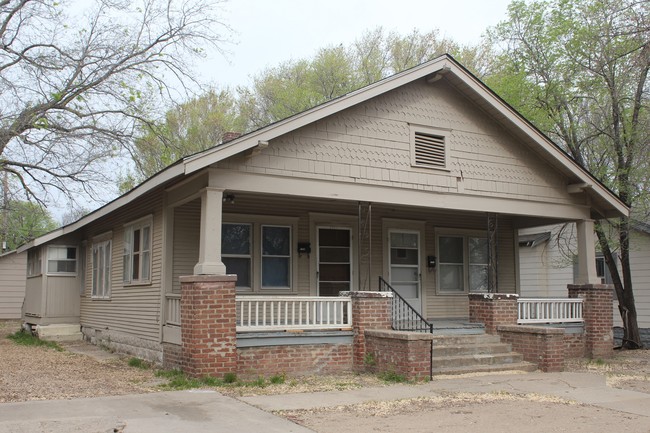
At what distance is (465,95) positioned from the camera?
46.7 ft

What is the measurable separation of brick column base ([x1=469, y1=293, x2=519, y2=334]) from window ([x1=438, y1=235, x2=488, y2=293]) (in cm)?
262

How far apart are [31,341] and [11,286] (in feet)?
46.3

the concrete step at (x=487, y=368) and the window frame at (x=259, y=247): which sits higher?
the window frame at (x=259, y=247)

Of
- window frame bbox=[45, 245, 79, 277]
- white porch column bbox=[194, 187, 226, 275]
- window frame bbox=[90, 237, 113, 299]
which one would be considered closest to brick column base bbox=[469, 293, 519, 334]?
white porch column bbox=[194, 187, 226, 275]

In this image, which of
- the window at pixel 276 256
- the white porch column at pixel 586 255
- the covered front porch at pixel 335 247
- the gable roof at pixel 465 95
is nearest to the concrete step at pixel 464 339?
the covered front porch at pixel 335 247

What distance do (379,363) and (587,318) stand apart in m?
6.15

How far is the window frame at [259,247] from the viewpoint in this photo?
1375 cm

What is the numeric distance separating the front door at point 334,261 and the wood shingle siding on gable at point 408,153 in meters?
2.51

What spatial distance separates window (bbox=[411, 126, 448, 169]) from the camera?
1338cm

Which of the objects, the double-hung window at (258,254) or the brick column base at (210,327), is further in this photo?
the double-hung window at (258,254)

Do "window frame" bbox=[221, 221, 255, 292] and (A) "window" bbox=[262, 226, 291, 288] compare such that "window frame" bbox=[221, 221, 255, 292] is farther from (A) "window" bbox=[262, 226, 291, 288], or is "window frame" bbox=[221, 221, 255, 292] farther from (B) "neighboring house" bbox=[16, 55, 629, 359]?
(A) "window" bbox=[262, 226, 291, 288]

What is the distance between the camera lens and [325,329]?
11.8 m

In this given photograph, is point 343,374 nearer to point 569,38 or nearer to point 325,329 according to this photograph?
point 325,329

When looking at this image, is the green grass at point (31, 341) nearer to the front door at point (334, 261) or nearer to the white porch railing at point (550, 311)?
the front door at point (334, 261)
